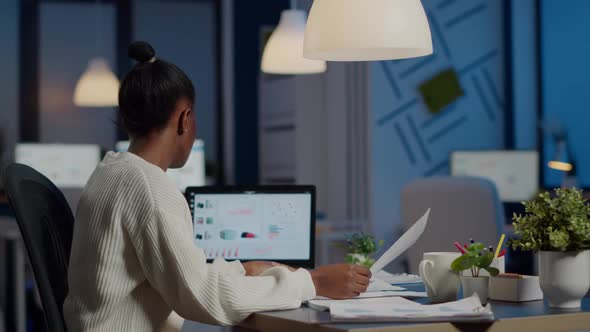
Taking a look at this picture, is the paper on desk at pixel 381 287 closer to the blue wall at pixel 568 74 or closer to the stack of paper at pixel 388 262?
the stack of paper at pixel 388 262

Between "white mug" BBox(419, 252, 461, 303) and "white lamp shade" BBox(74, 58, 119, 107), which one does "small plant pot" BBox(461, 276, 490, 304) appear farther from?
"white lamp shade" BBox(74, 58, 119, 107)

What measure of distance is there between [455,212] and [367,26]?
1542 millimetres

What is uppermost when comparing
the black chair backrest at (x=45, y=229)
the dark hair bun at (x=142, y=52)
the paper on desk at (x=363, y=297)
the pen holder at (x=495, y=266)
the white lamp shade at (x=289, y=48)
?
the white lamp shade at (x=289, y=48)

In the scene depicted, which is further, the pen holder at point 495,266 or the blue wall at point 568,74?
the blue wall at point 568,74

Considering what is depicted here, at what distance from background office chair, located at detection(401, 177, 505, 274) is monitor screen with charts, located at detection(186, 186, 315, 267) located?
27.9 inches

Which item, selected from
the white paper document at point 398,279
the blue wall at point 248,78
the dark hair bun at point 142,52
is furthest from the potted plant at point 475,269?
the blue wall at point 248,78

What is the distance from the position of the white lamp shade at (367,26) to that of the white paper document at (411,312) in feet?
2.54

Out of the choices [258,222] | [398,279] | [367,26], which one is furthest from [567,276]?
[258,222]

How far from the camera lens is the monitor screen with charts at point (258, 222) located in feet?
10.4

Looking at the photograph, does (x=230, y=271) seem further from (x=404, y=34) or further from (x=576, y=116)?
(x=576, y=116)

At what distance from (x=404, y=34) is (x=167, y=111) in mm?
736

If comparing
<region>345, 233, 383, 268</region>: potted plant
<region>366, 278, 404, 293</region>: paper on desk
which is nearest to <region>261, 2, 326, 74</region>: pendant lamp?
<region>345, 233, 383, 268</region>: potted plant

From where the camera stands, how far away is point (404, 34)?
248 cm

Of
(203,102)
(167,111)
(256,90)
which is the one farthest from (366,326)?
(203,102)
